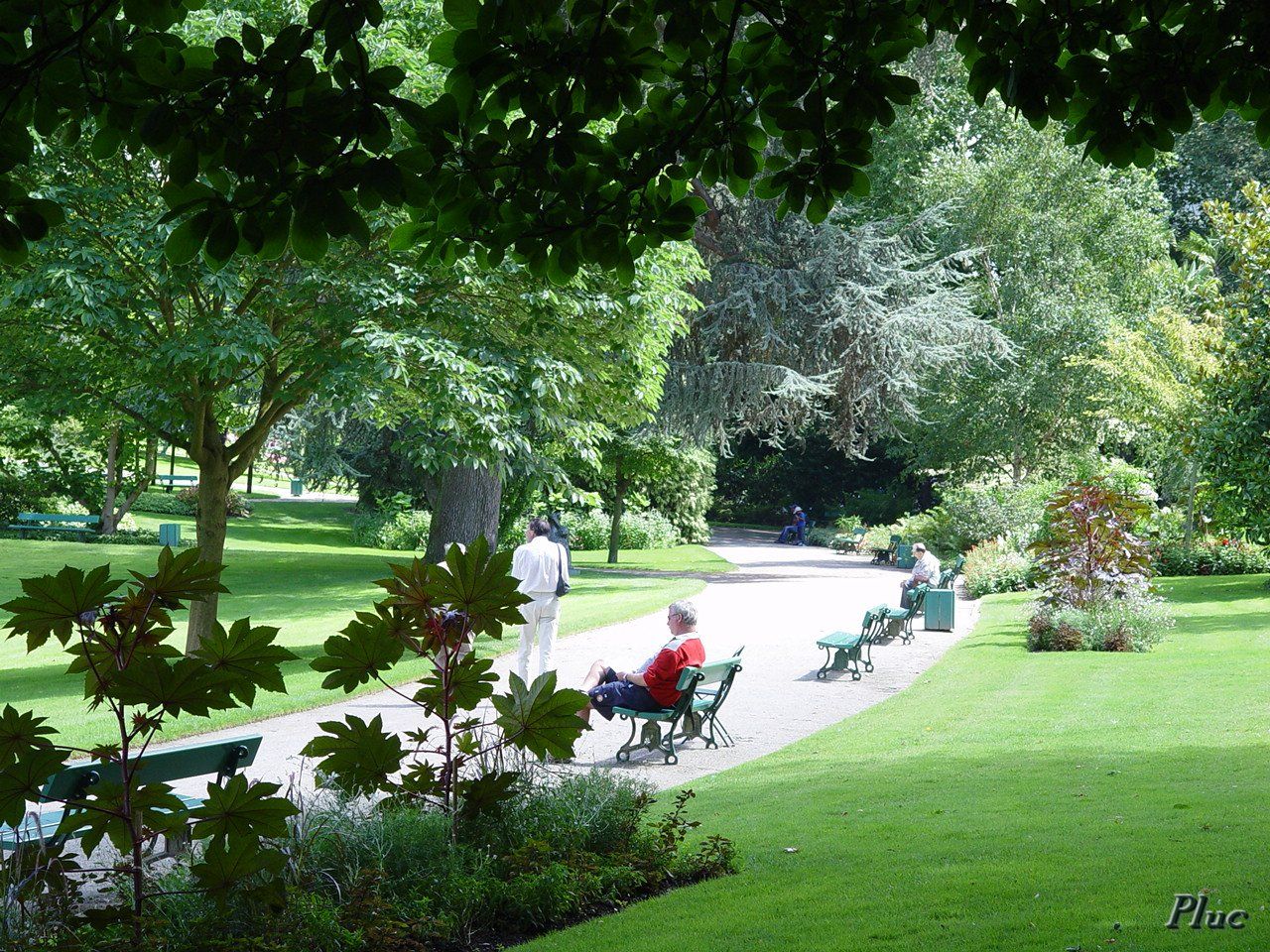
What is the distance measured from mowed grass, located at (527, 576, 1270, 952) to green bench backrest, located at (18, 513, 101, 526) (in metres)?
29.8

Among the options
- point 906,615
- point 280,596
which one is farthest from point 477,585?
point 280,596

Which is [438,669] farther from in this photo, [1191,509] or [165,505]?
[165,505]

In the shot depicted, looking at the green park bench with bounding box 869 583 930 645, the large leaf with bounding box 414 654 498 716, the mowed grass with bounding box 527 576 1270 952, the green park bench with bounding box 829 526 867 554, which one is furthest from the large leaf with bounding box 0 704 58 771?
the green park bench with bounding box 829 526 867 554

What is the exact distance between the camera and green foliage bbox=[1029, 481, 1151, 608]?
17.1 m

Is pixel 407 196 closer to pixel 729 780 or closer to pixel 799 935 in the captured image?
pixel 799 935

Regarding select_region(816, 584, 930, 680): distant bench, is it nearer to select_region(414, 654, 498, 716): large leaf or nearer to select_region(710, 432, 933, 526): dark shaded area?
select_region(414, 654, 498, 716): large leaf

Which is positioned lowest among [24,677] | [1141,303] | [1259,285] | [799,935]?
[24,677]

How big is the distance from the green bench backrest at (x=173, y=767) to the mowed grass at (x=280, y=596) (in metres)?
3.30

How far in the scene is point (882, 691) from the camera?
44.9ft

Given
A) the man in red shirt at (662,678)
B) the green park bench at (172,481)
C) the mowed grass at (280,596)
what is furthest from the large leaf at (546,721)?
the green park bench at (172,481)

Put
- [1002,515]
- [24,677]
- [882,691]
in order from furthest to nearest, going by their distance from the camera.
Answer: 1. [1002,515]
2. [24,677]
3. [882,691]

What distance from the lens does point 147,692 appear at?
354 centimetres

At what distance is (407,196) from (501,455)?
10368 mm

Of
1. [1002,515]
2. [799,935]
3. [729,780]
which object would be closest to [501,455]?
[729,780]
